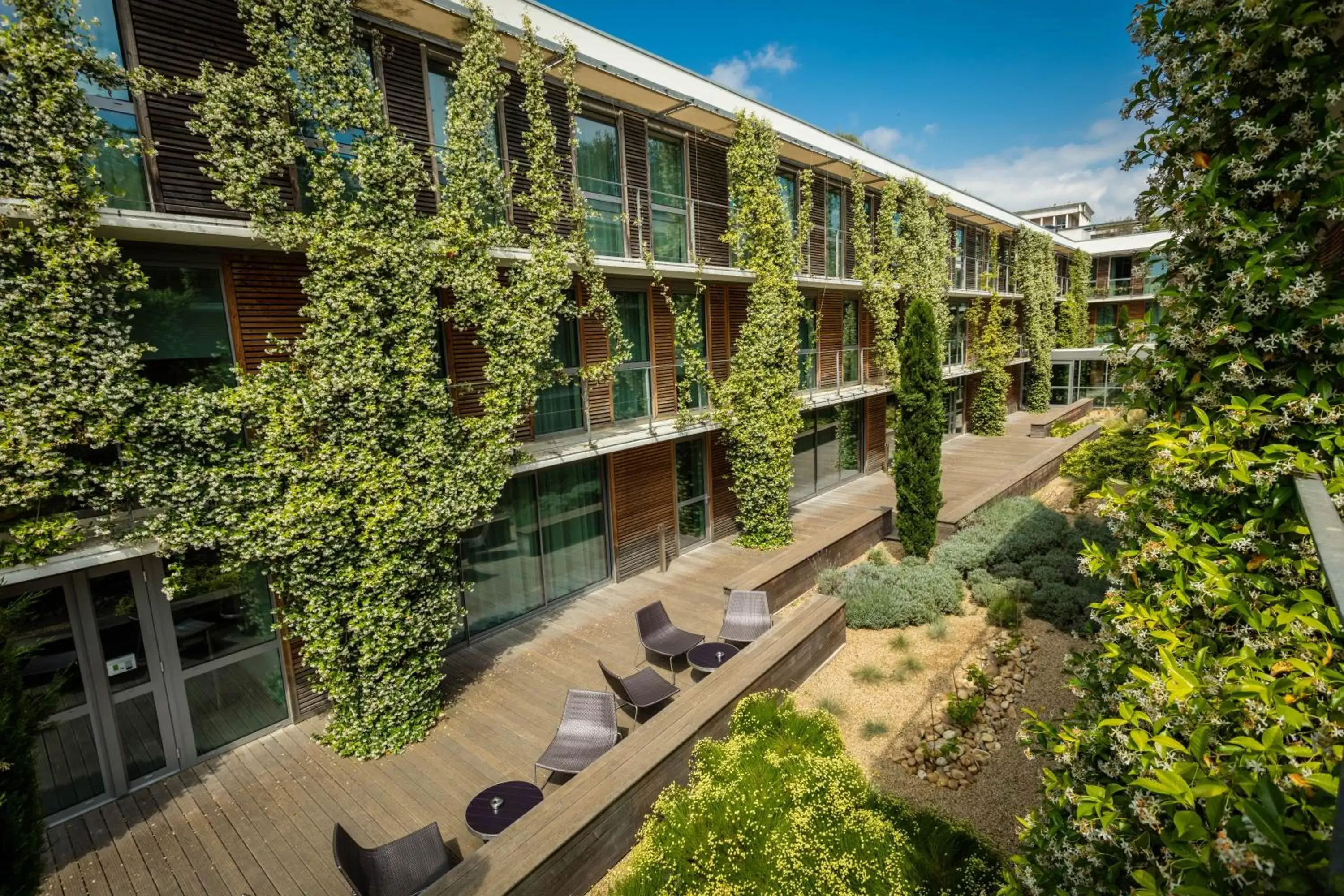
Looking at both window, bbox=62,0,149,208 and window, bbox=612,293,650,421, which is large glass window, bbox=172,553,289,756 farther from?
window, bbox=612,293,650,421

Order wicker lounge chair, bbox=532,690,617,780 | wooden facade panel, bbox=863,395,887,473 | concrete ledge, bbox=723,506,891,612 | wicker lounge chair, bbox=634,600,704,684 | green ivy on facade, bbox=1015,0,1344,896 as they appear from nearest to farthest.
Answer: green ivy on facade, bbox=1015,0,1344,896 < wicker lounge chair, bbox=532,690,617,780 < wicker lounge chair, bbox=634,600,704,684 < concrete ledge, bbox=723,506,891,612 < wooden facade panel, bbox=863,395,887,473

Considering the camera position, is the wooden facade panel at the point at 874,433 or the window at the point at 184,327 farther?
the wooden facade panel at the point at 874,433

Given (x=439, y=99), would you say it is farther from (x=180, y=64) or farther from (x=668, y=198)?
(x=668, y=198)

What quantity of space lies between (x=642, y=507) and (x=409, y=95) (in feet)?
24.1

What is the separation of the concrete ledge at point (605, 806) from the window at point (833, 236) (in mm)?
11061

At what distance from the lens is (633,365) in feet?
35.8

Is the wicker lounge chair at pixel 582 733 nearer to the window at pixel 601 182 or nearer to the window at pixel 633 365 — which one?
the window at pixel 633 365

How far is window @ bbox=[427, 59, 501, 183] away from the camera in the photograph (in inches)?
313

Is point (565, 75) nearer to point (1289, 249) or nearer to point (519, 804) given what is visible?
point (1289, 249)

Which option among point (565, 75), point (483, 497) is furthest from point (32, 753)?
point (565, 75)

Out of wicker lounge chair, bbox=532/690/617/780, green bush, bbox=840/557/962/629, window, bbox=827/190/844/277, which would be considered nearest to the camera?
wicker lounge chair, bbox=532/690/617/780

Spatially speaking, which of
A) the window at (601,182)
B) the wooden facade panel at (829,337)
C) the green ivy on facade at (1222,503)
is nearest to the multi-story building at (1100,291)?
the wooden facade panel at (829,337)

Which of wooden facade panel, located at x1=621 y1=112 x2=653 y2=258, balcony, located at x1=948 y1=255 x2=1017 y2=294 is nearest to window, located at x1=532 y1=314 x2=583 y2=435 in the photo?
wooden facade panel, located at x1=621 y1=112 x2=653 y2=258

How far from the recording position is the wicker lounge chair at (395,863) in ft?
14.6
